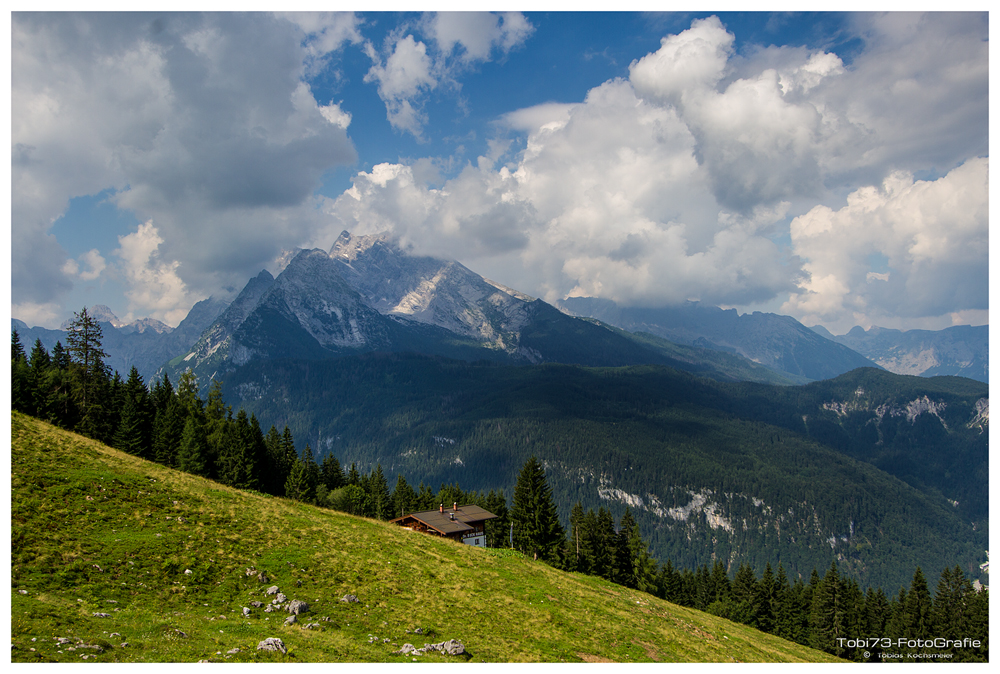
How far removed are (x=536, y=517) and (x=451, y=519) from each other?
13331 mm

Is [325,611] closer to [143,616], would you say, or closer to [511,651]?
[143,616]

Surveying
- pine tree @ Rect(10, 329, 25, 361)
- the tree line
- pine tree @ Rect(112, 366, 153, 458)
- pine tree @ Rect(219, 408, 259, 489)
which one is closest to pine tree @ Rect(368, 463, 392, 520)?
pine tree @ Rect(219, 408, 259, 489)

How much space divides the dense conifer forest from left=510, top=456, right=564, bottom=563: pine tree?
0.15m

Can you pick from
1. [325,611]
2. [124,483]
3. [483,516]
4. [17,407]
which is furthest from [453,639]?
[17,407]

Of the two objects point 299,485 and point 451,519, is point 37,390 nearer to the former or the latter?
point 299,485

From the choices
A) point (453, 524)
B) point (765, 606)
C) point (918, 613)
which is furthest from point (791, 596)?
point (453, 524)

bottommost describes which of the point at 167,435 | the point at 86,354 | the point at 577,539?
the point at 577,539

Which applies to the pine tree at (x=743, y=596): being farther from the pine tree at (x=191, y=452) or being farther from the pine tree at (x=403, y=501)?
the pine tree at (x=191, y=452)

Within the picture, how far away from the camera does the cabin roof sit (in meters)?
65.7

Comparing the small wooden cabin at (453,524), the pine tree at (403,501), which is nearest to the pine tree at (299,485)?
the pine tree at (403,501)

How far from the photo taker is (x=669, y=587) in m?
106

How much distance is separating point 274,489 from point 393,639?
72807 millimetres

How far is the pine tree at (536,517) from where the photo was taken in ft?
244

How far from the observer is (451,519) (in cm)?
6925
